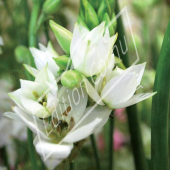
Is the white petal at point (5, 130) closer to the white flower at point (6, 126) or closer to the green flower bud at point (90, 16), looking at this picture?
the white flower at point (6, 126)

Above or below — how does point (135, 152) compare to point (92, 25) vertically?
below

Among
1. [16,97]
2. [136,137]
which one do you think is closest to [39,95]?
[16,97]

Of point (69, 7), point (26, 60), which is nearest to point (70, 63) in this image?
point (26, 60)

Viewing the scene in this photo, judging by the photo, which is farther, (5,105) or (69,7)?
(69,7)

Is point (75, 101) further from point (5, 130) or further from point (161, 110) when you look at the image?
point (5, 130)

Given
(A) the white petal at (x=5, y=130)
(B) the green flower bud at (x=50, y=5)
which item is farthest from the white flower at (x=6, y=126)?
(B) the green flower bud at (x=50, y=5)

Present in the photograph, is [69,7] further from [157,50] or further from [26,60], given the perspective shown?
[26,60]
